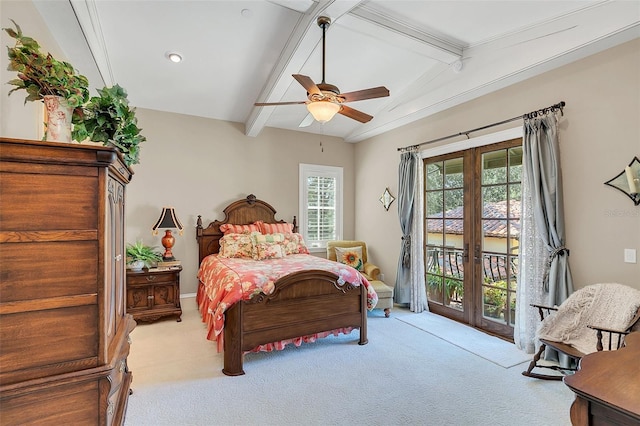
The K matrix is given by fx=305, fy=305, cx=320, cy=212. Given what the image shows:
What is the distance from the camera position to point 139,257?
4.09 meters

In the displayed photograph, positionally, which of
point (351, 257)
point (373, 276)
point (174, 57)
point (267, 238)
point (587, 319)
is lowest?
point (373, 276)

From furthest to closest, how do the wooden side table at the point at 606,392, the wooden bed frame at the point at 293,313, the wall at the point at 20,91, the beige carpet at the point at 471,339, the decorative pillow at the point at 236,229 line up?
the decorative pillow at the point at 236,229 < the beige carpet at the point at 471,339 < the wooden bed frame at the point at 293,313 < the wall at the point at 20,91 < the wooden side table at the point at 606,392

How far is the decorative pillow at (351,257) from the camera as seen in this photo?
5.09m

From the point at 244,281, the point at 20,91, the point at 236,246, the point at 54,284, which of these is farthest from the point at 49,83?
the point at 236,246

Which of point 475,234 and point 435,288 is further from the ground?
point 475,234

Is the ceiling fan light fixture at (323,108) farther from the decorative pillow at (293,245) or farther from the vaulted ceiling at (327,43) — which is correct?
the decorative pillow at (293,245)

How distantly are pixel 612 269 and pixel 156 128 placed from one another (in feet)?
18.7

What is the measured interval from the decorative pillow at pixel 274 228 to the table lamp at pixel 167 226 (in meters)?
1.27

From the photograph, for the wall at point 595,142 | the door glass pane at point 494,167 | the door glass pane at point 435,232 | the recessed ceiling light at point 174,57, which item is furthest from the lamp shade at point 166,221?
the wall at point 595,142

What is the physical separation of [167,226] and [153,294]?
949 mm

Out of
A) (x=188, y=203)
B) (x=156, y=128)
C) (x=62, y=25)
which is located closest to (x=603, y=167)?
(x=62, y=25)

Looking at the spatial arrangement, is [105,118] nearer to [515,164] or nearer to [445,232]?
[515,164]

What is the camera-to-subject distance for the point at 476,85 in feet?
11.8

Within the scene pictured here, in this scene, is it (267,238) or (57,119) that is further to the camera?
(267,238)
